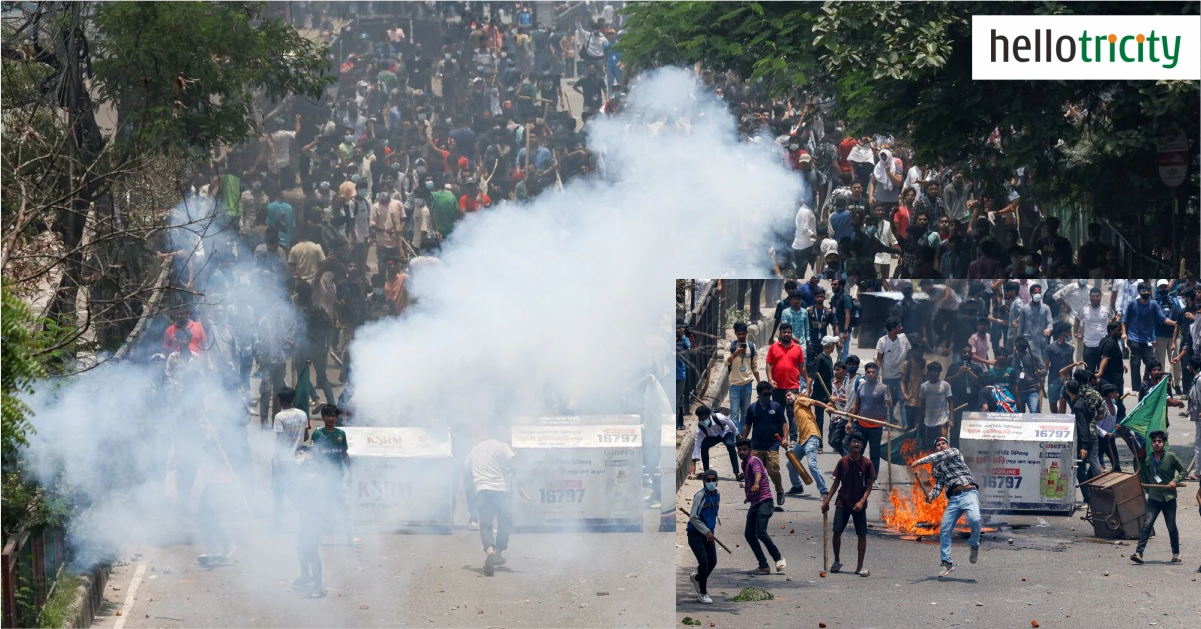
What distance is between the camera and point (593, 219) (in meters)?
19.6

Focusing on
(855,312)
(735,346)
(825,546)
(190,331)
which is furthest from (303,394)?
(855,312)

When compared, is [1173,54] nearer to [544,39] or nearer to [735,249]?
[735,249]

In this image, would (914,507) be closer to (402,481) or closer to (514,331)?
(402,481)

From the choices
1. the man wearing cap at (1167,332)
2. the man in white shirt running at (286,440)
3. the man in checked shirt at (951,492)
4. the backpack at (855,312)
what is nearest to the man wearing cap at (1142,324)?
the man wearing cap at (1167,332)

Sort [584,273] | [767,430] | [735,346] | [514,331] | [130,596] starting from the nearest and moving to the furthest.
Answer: [767,430], [735,346], [130,596], [514,331], [584,273]

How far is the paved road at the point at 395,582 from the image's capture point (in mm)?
12320

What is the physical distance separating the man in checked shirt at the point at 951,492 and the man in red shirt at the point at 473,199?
39.5 ft

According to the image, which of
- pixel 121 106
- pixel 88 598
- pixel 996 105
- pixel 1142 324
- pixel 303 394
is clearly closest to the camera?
pixel 1142 324

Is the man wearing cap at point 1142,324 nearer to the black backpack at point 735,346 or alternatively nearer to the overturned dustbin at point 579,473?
the black backpack at point 735,346

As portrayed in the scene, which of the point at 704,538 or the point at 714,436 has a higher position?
the point at 714,436

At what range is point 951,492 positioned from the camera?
9.52 m

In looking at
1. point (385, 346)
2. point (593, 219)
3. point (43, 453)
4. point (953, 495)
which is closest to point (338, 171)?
point (593, 219)

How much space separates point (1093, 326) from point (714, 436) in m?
2.25

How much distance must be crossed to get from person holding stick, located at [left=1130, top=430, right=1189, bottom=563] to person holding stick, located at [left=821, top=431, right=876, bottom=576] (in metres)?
1.51
